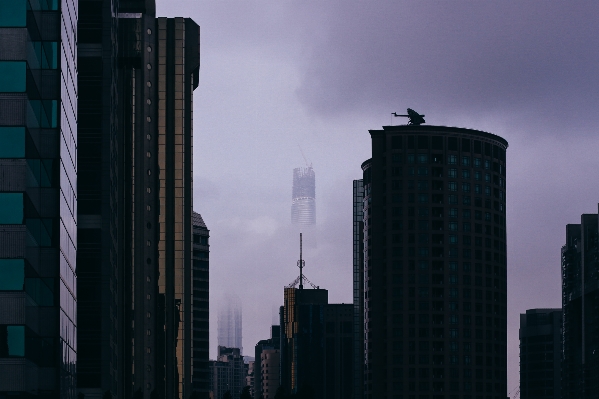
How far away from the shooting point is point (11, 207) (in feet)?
241

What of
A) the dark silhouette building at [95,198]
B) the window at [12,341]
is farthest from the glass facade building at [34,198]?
the dark silhouette building at [95,198]

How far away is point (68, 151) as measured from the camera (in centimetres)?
8756

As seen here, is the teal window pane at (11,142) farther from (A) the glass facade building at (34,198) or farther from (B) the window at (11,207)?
(B) the window at (11,207)

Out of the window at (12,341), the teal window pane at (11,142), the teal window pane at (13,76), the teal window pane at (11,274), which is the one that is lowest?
the window at (12,341)

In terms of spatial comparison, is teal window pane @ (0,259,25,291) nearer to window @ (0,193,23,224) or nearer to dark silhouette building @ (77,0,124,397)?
window @ (0,193,23,224)

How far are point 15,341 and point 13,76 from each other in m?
14.3

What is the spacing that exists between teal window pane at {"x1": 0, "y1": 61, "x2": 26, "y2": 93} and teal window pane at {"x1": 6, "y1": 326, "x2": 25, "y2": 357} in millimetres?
12869

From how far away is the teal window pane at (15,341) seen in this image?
72.7 metres

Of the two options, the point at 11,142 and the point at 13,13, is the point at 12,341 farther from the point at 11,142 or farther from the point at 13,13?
the point at 13,13

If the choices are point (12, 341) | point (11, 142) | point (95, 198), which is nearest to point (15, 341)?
point (12, 341)

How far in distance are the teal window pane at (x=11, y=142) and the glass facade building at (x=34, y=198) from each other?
5cm

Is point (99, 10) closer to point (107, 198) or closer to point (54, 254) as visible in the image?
point (107, 198)

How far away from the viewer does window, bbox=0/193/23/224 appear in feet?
241

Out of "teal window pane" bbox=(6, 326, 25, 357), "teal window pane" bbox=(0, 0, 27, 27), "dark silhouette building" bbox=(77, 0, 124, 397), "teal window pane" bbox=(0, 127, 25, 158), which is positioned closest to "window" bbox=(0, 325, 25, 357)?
"teal window pane" bbox=(6, 326, 25, 357)
